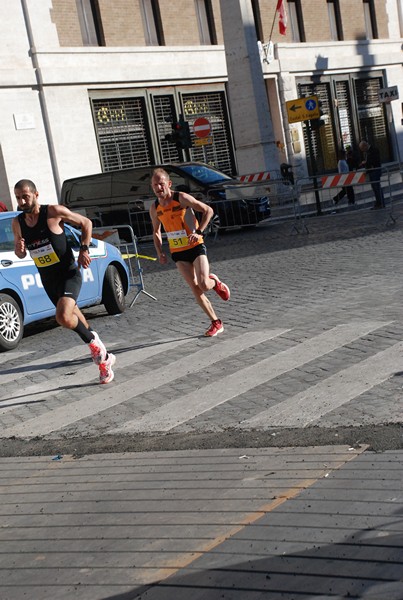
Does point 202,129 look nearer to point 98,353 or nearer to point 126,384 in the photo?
point 98,353

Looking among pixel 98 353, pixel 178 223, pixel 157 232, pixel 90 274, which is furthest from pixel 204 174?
pixel 98 353

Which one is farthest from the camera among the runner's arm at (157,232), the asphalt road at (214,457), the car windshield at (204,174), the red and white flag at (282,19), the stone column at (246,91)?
the red and white flag at (282,19)

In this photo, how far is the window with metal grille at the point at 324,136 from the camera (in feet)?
142

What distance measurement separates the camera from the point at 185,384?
8766 millimetres

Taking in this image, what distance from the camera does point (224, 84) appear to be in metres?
38.4

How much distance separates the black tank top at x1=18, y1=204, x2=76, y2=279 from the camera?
945 centimetres

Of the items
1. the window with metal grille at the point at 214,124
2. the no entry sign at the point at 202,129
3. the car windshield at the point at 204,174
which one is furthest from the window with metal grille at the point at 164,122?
the car windshield at the point at 204,174

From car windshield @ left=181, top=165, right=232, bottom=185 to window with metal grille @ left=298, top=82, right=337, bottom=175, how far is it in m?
17.6

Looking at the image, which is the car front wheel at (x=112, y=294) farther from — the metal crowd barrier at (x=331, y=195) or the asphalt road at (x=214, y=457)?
the metal crowd barrier at (x=331, y=195)

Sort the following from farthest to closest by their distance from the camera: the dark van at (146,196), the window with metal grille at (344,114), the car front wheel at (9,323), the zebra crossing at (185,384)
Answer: the window with metal grille at (344,114), the dark van at (146,196), the car front wheel at (9,323), the zebra crossing at (185,384)

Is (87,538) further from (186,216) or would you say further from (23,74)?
(23,74)

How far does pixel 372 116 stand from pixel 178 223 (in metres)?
38.4

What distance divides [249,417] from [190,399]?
2.98 ft

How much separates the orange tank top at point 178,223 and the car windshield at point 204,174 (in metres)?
14.1
